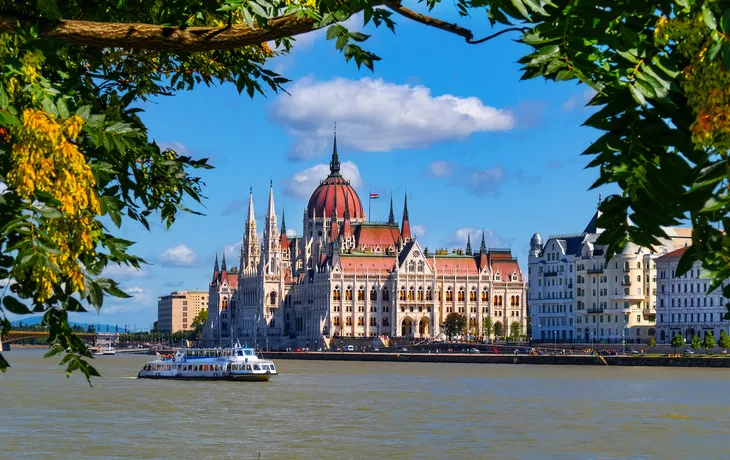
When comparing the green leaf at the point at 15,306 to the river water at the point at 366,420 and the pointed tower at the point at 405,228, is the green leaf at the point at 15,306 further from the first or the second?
the pointed tower at the point at 405,228

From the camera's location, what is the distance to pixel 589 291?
→ 14575 centimetres

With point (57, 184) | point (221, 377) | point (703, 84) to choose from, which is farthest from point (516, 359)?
point (703, 84)

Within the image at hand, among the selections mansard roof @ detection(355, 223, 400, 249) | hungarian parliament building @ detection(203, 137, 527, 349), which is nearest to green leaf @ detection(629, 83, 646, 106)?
hungarian parliament building @ detection(203, 137, 527, 349)

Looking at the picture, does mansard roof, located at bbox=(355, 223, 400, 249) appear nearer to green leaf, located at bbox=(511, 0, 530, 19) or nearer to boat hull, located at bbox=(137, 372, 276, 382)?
boat hull, located at bbox=(137, 372, 276, 382)

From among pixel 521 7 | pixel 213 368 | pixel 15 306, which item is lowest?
pixel 213 368

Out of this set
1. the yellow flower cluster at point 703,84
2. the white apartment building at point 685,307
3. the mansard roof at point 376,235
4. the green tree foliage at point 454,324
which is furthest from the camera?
the mansard roof at point 376,235

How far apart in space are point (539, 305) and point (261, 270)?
188ft

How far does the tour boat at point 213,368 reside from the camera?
275 ft

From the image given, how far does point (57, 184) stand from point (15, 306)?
642 millimetres

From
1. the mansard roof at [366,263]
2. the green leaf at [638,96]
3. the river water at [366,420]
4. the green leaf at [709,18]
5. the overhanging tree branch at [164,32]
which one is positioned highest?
the mansard roof at [366,263]

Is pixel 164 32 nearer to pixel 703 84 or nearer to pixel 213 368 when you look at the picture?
pixel 703 84

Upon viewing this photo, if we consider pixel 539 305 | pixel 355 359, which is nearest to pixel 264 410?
pixel 355 359

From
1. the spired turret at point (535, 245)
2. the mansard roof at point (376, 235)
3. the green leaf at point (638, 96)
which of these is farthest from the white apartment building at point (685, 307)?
the green leaf at point (638, 96)

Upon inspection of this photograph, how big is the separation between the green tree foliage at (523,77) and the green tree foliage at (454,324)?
163 m
